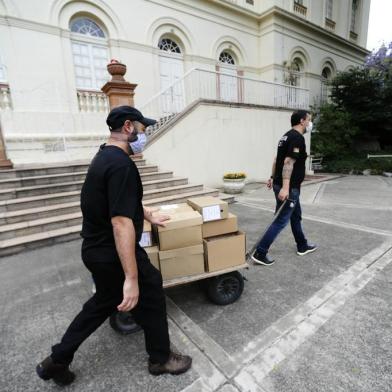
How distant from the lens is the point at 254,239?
13.8 ft

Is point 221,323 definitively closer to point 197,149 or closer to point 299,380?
point 299,380

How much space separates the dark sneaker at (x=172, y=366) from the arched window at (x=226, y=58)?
41.2 feet

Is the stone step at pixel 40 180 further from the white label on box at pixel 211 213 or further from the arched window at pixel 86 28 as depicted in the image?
the arched window at pixel 86 28

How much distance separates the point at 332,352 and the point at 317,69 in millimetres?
16572

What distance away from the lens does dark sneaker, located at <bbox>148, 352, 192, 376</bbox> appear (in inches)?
68.2

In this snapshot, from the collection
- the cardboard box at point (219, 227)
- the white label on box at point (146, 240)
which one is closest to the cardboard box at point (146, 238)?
the white label on box at point (146, 240)

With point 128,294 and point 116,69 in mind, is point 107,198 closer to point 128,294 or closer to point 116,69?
point 128,294

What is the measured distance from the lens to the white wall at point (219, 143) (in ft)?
24.2

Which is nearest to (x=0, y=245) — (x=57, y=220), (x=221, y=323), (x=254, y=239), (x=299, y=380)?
(x=57, y=220)

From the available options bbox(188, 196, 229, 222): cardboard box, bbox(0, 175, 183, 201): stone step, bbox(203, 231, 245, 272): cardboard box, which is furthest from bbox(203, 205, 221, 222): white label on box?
bbox(0, 175, 183, 201): stone step

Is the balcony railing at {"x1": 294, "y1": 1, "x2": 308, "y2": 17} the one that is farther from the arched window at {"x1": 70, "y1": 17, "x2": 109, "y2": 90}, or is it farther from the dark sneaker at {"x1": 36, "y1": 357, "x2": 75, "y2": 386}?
the dark sneaker at {"x1": 36, "y1": 357, "x2": 75, "y2": 386}

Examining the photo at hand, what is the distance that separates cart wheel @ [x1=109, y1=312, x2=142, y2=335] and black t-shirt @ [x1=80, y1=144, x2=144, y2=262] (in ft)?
2.90

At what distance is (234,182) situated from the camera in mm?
7824

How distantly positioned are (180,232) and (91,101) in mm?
7948
